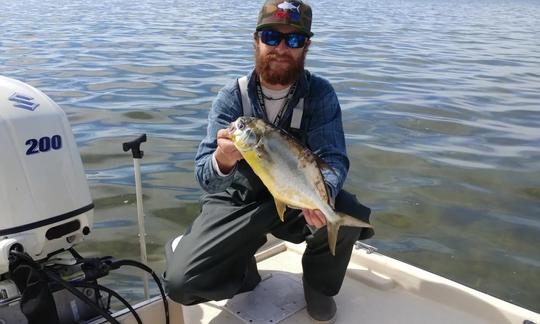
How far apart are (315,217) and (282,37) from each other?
4.07ft

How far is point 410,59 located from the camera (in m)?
15.3

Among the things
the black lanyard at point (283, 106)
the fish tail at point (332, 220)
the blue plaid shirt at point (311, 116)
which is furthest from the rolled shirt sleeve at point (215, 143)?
the fish tail at point (332, 220)

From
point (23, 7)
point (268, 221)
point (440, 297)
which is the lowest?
point (23, 7)

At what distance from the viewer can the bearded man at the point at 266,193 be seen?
3.34 meters

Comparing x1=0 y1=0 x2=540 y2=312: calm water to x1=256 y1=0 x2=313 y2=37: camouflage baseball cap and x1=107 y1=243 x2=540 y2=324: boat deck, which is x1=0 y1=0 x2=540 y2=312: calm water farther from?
x1=256 y1=0 x2=313 y2=37: camouflage baseball cap

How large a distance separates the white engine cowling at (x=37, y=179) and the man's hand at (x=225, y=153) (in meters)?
0.81

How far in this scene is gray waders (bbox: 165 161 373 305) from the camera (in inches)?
131

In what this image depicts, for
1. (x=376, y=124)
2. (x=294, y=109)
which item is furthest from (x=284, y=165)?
(x=376, y=124)

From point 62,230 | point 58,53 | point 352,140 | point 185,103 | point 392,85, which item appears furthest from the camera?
point 58,53

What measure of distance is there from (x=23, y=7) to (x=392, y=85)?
21.6 metres

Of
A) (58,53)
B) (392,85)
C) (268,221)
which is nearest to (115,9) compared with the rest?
(58,53)

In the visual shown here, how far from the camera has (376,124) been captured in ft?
30.1

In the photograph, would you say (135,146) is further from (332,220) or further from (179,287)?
(332,220)

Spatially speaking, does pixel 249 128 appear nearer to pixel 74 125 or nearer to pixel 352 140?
pixel 352 140
